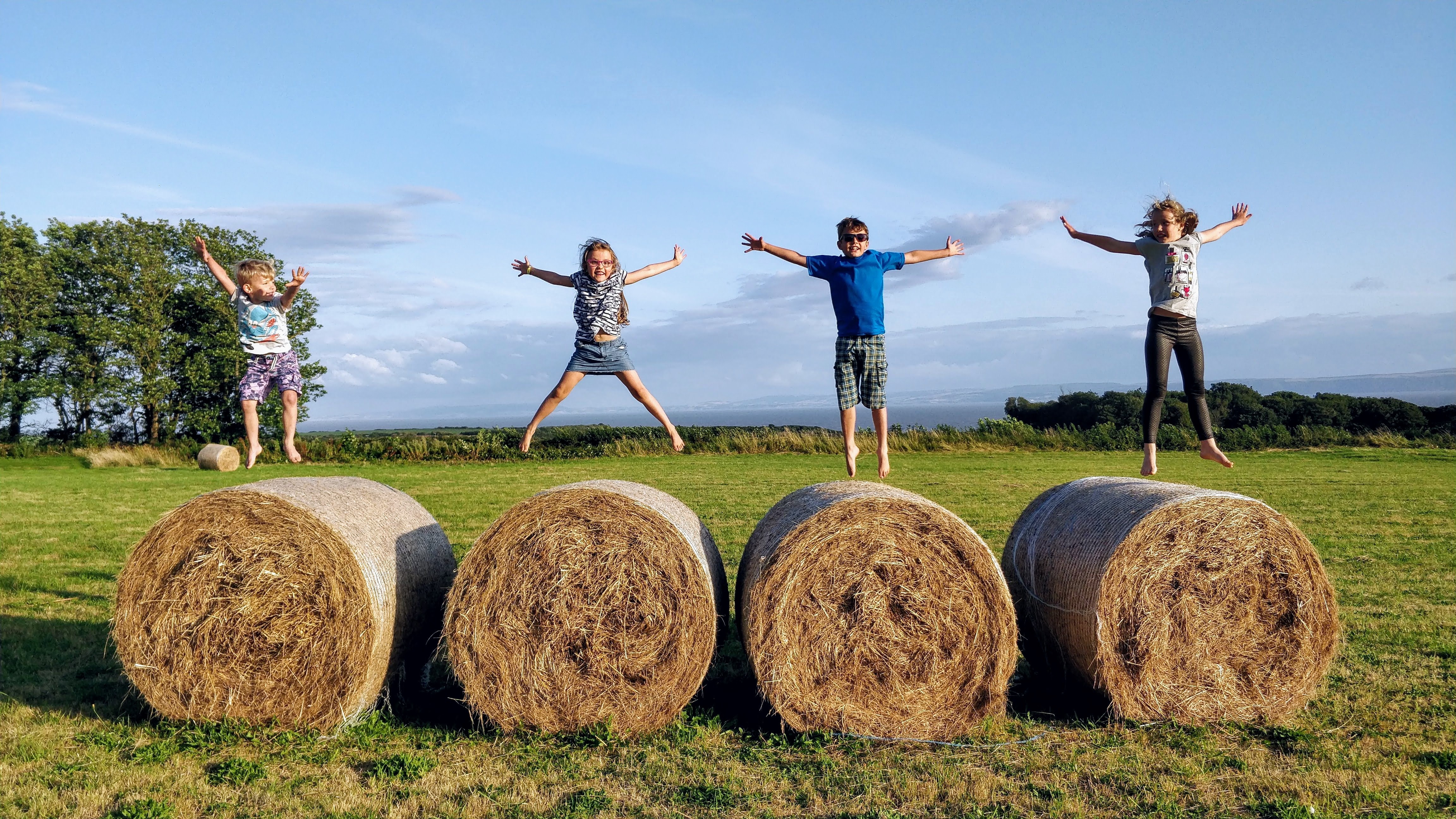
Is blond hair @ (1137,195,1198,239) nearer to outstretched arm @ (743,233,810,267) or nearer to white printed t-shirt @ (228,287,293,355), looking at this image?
outstretched arm @ (743,233,810,267)

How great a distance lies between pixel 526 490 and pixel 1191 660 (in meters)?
17.3

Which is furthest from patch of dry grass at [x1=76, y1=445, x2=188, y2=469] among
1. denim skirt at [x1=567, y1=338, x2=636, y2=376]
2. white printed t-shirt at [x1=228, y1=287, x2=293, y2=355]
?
denim skirt at [x1=567, y1=338, x2=636, y2=376]

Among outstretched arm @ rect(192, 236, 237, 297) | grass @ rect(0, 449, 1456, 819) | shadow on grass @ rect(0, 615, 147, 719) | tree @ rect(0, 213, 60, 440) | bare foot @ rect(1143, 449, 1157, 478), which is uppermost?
tree @ rect(0, 213, 60, 440)

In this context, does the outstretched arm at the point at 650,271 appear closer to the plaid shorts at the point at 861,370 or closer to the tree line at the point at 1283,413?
the plaid shorts at the point at 861,370

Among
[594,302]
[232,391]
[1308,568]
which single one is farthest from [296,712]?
[232,391]

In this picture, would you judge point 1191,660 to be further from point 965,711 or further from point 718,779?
point 718,779

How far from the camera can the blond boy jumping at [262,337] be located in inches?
352

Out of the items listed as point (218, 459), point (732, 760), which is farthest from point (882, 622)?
point (218, 459)

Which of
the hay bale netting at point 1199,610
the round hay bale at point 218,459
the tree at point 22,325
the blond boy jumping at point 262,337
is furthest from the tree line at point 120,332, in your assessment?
the hay bale netting at point 1199,610

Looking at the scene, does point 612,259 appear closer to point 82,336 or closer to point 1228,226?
point 1228,226

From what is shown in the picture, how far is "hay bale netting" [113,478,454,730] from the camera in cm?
584

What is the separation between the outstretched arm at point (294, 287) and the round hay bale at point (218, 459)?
73.0ft

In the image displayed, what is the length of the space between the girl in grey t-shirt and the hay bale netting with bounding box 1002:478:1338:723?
2324 mm

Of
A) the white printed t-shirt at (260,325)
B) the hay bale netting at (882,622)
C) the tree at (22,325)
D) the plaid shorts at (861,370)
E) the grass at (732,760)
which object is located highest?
the tree at (22,325)
